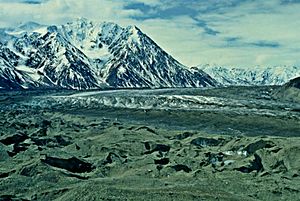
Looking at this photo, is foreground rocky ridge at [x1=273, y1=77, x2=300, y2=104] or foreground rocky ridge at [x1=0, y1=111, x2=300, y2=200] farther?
foreground rocky ridge at [x1=273, y1=77, x2=300, y2=104]

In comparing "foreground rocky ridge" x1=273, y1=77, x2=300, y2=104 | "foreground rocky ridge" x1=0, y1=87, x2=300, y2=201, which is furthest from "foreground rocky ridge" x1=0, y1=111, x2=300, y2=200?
"foreground rocky ridge" x1=273, y1=77, x2=300, y2=104

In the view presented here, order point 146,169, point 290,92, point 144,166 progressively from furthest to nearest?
point 290,92 < point 144,166 < point 146,169

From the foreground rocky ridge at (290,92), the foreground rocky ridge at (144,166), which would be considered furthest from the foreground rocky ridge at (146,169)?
the foreground rocky ridge at (290,92)

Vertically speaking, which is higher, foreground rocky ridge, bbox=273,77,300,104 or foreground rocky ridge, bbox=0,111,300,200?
foreground rocky ridge, bbox=0,111,300,200

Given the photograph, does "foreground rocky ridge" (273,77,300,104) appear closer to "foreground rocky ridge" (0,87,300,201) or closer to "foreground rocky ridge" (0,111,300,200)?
"foreground rocky ridge" (0,87,300,201)

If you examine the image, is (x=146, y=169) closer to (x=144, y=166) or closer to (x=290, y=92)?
(x=144, y=166)

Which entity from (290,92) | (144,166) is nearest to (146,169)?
(144,166)

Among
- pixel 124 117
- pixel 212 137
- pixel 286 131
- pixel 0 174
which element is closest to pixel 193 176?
pixel 0 174

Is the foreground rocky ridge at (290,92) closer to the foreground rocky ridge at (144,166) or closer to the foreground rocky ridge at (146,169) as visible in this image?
the foreground rocky ridge at (144,166)

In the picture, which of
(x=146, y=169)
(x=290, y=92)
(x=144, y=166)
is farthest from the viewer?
(x=290, y=92)

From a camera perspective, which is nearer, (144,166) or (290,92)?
(144,166)

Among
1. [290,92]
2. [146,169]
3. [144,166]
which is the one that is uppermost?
[146,169]

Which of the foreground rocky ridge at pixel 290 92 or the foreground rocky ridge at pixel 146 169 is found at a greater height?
the foreground rocky ridge at pixel 146 169
